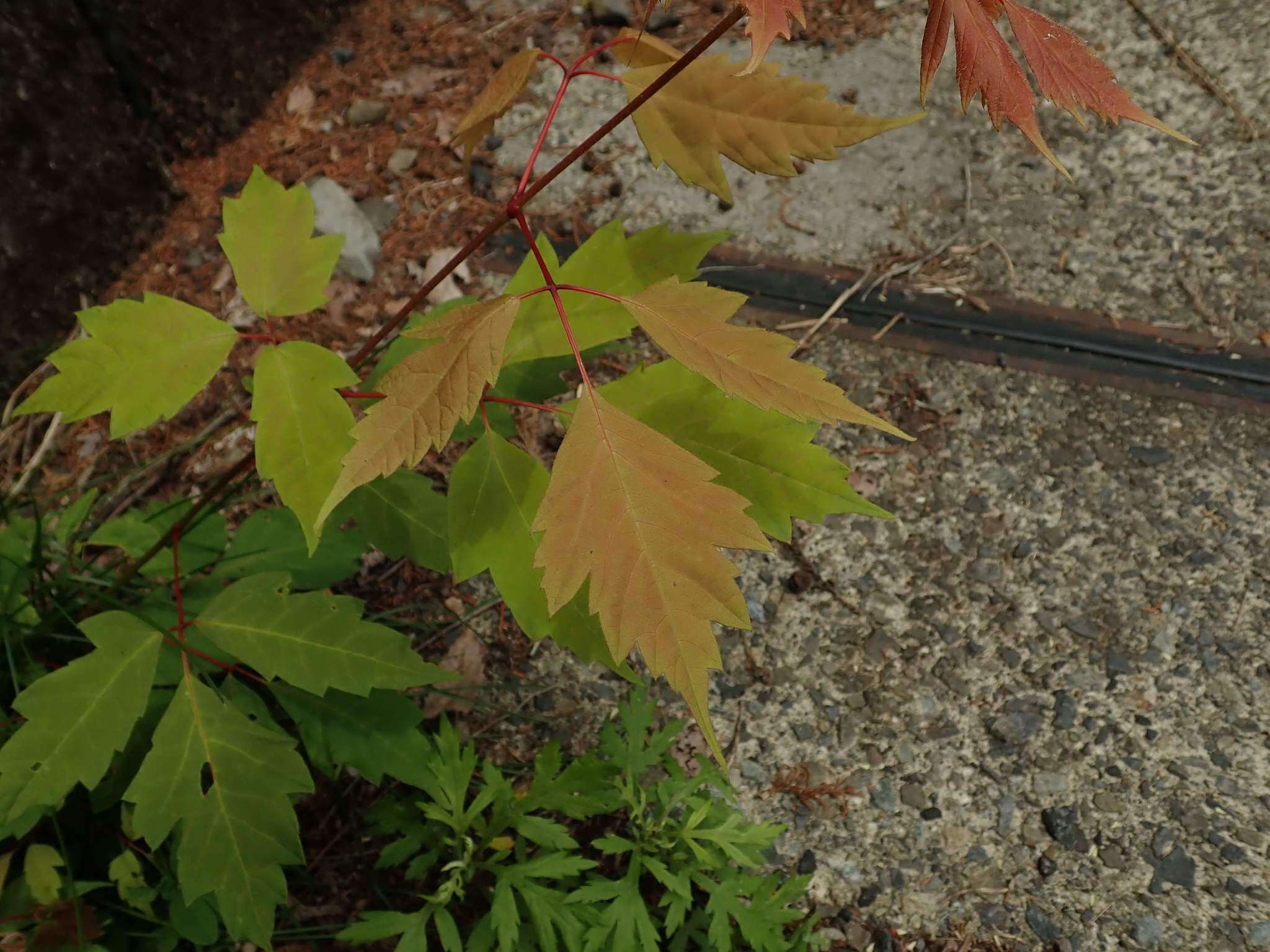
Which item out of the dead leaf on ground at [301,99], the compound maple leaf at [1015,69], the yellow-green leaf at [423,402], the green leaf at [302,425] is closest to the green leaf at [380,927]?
the green leaf at [302,425]

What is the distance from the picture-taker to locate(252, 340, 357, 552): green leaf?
1040 millimetres

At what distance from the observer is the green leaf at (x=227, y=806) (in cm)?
118

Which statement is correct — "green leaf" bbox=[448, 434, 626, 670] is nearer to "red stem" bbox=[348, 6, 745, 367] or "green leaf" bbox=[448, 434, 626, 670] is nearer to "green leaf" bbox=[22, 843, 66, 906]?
"red stem" bbox=[348, 6, 745, 367]

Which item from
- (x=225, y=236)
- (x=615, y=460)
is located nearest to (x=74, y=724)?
(x=225, y=236)

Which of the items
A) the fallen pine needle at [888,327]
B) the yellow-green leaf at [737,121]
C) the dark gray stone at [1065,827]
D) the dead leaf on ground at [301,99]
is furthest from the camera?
the dead leaf on ground at [301,99]

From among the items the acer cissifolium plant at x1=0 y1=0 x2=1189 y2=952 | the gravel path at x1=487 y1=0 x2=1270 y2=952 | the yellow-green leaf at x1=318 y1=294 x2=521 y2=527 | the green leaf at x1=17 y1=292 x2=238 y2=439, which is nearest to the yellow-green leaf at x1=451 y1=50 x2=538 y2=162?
the acer cissifolium plant at x1=0 y1=0 x2=1189 y2=952

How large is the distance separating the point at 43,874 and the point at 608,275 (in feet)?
4.25

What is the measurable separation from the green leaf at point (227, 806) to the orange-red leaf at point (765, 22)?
1.04 meters

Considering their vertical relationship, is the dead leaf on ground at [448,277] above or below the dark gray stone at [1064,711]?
above

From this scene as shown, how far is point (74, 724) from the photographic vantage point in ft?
3.79

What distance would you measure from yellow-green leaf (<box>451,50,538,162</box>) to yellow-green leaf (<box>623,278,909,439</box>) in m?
0.33

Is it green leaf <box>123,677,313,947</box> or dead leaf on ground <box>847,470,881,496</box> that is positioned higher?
green leaf <box>123,677,313,947</box>

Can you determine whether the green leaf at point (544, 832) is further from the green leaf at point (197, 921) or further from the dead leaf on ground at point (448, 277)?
the dead leaf on ground at point (448, 277)

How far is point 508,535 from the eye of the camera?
1.07m
